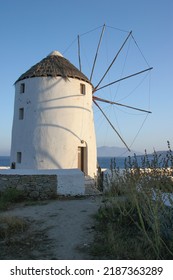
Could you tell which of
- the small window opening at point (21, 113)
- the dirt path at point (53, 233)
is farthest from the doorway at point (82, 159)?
the dirt path at point (53, 233)

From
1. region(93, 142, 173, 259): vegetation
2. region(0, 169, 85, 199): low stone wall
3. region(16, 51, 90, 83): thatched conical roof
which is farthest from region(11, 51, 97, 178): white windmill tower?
region(93, 142, 173, 259): vegetation

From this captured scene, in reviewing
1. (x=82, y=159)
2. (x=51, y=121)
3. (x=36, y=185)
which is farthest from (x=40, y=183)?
(x=82, y=159)

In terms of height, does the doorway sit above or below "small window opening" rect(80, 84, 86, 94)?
below

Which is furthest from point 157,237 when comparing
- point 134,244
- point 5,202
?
point 5,202

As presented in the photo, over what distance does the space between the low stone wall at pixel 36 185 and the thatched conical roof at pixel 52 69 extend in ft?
18.8

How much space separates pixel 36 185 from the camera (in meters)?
10.7

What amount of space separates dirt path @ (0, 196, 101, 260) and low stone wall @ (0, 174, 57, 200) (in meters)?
1.34

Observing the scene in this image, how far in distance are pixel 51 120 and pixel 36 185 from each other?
164 inches

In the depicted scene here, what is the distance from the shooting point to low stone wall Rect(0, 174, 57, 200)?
1066 cm

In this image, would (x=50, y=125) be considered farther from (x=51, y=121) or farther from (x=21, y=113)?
(x=21, y=113)

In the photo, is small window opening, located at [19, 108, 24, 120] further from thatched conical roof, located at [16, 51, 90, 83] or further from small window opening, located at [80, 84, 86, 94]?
small window opening, located at [80, 84, 86, 94]

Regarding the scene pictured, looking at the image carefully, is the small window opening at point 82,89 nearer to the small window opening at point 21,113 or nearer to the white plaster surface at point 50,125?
Result: the white plaster surface at point 50,125

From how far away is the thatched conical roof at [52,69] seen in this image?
1438 centimetres
